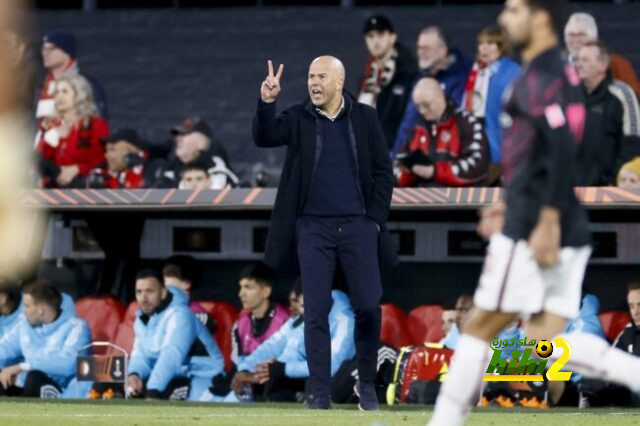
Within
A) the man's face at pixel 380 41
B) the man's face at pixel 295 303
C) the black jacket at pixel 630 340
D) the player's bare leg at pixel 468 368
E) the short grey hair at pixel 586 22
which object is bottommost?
the black jacket at pixel 630 340

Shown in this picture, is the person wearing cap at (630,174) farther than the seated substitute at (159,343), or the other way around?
the seated substitute at (159,343)

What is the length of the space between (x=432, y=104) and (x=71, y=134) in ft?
9.82

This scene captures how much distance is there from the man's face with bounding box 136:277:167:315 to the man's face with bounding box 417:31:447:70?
2.51m

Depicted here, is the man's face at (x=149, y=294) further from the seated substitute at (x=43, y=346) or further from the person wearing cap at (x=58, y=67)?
the person wearing cap at (x=58, y=67)

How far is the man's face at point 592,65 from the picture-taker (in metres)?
11.1

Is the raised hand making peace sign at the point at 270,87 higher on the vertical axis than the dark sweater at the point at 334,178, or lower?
higher

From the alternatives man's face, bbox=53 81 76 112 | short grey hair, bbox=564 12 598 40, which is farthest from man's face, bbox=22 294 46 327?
short grey hair, bbox=564 12 598 40

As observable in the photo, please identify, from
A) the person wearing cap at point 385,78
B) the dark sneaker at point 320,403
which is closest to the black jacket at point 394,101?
the person wearing cap at point 385,78

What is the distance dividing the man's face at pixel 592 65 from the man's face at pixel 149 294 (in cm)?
318

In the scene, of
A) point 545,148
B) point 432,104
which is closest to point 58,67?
point 432,104

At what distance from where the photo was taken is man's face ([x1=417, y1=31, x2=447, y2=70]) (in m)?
12.0

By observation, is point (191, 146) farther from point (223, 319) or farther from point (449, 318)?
point (449, 318)

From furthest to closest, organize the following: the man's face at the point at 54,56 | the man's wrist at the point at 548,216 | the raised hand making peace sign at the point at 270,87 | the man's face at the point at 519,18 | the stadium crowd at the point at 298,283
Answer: the man's face at the point at 54,56, the stadium crowd at the point at 298,283, the raised hand making peace sign at the point at 270,87, the man's face at the point at 519,18, the man's wrist at the point at 548,216

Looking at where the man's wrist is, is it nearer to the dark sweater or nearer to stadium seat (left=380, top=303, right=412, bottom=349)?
the dark sweater
